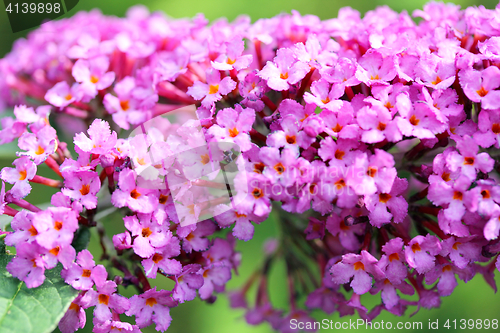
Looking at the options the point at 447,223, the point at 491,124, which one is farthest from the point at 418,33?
the point at 447,223

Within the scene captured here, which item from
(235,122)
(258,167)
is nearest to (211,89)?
(235,122)

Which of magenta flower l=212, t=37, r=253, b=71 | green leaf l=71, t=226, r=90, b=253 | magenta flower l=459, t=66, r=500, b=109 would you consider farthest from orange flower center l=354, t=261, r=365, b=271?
green leaf l=71, t=226, r=90, b=253

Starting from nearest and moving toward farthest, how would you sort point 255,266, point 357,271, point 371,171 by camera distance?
point 371,171, point 357,271, point 255,266

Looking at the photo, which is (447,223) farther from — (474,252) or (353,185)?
(353,185)

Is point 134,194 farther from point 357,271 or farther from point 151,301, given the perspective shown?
point 357,271

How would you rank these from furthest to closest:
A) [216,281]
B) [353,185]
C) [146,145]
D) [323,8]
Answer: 1. [323,8]
2. [216,281]
3. [146,145]
4. [353,185]

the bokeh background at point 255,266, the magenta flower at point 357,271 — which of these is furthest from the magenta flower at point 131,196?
the bokeh background at point 255,266
